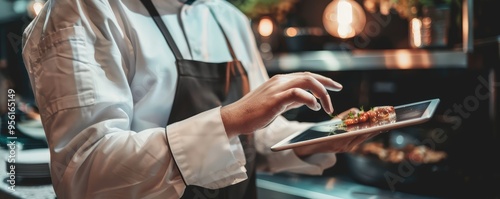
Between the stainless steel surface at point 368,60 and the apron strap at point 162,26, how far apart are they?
105 centimetres

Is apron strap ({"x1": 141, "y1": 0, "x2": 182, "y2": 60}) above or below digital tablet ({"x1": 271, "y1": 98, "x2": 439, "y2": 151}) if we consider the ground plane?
above

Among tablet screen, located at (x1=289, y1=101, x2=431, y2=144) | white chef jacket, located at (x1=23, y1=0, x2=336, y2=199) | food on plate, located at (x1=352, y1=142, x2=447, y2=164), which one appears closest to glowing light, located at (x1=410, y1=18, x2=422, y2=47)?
food on plate, located at (x1=352, y1=142, x2=447, y2=164)

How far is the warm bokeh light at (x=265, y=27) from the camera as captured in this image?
263cm

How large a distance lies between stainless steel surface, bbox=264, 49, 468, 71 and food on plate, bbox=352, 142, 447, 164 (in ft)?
1.12

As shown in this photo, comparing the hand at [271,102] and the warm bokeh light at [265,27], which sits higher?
the hand at [271,102]

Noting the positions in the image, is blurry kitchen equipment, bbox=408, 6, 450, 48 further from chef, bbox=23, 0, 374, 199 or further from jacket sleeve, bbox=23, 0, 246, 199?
jacket sleeve, bbox=23, 0, 246, 199

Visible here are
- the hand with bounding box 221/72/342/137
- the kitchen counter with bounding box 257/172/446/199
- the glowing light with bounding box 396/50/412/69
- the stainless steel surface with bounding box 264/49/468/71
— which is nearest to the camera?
the hand with bounding box 221/72/342/137

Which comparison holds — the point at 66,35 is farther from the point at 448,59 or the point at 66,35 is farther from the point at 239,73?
the point at 448,59

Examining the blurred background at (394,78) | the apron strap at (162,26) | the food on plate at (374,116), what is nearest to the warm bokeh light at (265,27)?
the blurred background at (394,78)

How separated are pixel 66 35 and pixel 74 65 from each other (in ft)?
0.23

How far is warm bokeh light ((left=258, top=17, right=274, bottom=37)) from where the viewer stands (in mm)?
2627

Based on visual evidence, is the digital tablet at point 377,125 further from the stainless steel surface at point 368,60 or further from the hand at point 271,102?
the stainless steel surface at point 368,60

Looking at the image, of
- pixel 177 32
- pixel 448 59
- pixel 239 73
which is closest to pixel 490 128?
pixel 448 59

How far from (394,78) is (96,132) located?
1.86 metres
